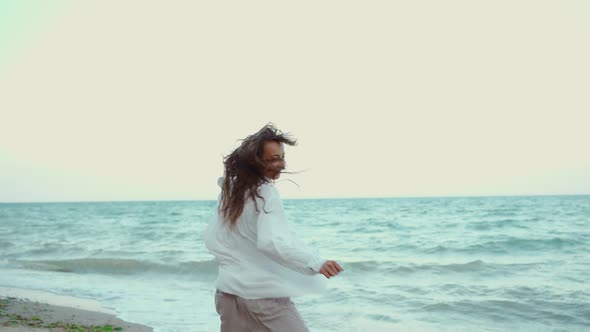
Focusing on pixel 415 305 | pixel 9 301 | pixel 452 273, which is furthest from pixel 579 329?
pixel 9 301

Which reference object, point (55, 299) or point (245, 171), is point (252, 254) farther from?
point (55, 299)

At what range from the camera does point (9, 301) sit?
7.83 meters

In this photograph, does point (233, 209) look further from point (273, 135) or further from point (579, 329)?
point (579, 329)

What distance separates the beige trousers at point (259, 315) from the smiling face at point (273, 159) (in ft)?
1.73

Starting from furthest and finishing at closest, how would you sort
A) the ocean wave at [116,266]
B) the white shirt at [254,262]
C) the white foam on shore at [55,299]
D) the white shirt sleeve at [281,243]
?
1. the ocean wave at [116,266]
2. the white foam on shore at [55,299]
3. the white shirt at [254,262]
4. the white shirt sleeve at [281,243]

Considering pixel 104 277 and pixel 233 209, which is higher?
pixel 233 209

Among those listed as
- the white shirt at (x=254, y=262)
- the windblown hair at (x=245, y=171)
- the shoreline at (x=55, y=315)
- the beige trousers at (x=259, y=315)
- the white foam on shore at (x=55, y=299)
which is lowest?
the white foam on shore at (x=55, y=299)

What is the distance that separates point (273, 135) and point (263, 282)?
0.61 m

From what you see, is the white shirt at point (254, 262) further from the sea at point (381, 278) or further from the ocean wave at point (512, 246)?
the ocean wave at point (512, 246)

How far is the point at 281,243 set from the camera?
7.37ft

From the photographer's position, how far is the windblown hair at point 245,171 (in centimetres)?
244

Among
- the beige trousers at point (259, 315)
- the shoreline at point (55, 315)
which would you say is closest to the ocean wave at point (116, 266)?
the shoreline at point (55, 315)

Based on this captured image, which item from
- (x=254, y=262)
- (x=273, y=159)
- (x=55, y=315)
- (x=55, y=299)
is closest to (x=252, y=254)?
(x=254, y=262)

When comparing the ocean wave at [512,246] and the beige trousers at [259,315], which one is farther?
the ocean wave at [512,246]
